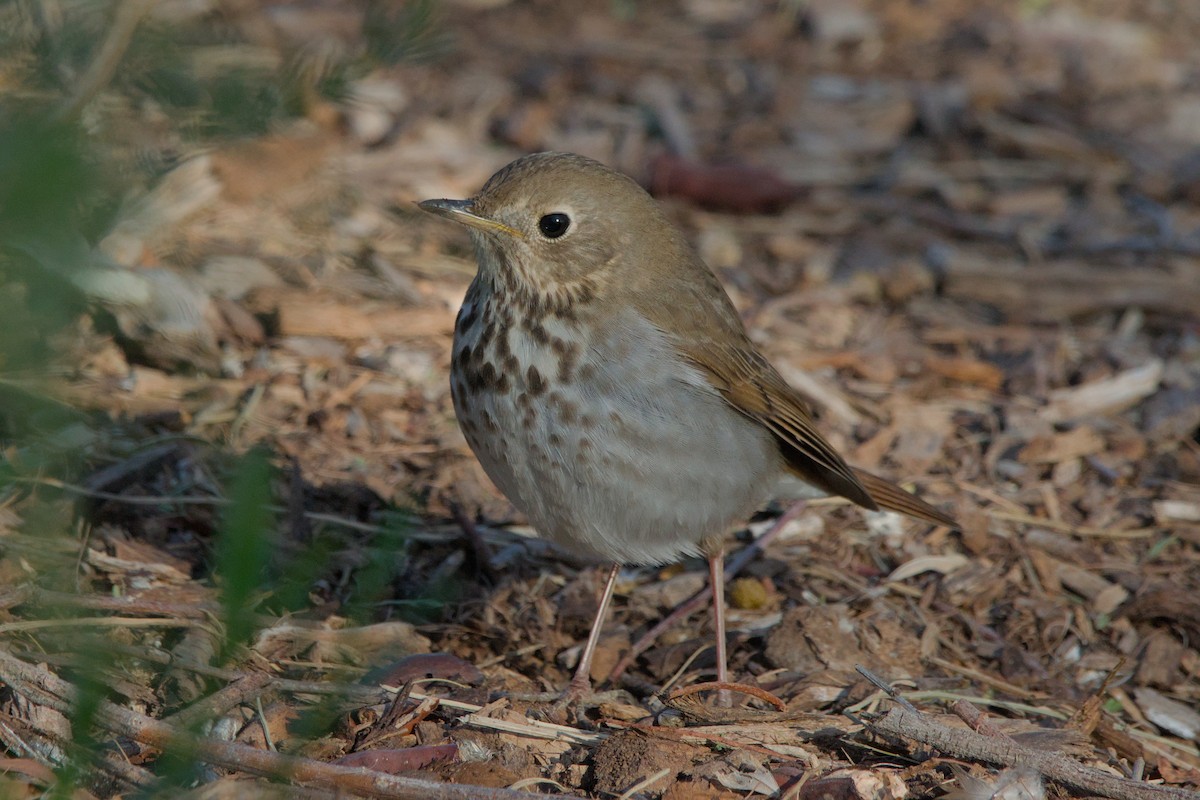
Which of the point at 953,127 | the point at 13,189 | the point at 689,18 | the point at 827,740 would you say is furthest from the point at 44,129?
the point at 689,18

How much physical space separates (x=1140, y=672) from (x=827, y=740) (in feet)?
4.79

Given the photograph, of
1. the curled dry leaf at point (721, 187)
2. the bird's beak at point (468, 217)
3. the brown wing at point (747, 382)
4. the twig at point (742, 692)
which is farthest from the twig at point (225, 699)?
the curled dry leaf at point (721, 187)

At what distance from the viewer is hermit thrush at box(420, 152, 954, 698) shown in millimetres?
3865

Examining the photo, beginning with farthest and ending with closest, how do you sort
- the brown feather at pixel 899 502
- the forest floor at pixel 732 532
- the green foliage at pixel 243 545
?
the brown feather at pixel 899 502 → the forest floor at pixel 732 532 → the green foliage at pixel 243 545

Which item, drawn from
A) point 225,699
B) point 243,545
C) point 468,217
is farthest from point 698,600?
point 243,545

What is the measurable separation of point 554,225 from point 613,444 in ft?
2.28

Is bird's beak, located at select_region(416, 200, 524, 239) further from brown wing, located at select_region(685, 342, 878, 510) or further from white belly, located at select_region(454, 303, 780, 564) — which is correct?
brown wing, located at select_region(685, 342, 878, 510)

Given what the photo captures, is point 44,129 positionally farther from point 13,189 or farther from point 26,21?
point 26,21

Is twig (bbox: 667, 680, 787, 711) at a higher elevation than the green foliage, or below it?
below

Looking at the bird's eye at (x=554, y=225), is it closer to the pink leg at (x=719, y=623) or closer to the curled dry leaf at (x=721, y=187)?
the pink leg at (x=719, y=623)

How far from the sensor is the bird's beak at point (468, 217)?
13.1ft

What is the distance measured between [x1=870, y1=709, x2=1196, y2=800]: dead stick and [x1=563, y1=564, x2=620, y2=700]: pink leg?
34.6 inches

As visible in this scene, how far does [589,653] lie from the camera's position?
4215mm

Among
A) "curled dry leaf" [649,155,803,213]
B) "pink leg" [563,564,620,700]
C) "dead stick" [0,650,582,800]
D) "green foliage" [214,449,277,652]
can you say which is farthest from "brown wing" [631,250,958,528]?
"curled dry leaf" [649,155,803,213]
